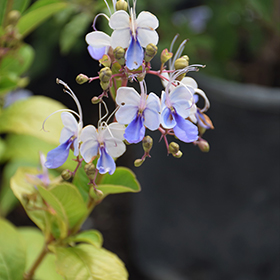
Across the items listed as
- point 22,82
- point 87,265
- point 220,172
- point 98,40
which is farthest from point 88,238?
point 220,172

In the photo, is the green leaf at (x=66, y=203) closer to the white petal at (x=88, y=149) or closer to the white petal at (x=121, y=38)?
Result: the white petal at (x=88, y=149)

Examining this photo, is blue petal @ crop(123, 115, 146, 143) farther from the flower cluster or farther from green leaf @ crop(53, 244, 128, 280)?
green leaf @ crop(53, 244, 128, 280)

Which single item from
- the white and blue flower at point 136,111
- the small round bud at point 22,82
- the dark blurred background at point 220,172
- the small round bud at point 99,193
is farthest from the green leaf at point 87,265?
the dark blurred background at point 220,172

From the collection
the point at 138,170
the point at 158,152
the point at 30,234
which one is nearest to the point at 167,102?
the point at 30,234

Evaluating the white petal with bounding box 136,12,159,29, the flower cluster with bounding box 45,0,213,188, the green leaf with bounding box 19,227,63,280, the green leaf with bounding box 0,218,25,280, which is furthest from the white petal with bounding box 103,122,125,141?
the green leaf with bounding box 19,227,63,280

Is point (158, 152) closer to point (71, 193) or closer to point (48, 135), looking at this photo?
point (48, 135)

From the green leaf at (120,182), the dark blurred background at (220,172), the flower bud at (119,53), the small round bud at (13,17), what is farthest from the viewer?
the dark blurred background at (220,172)
